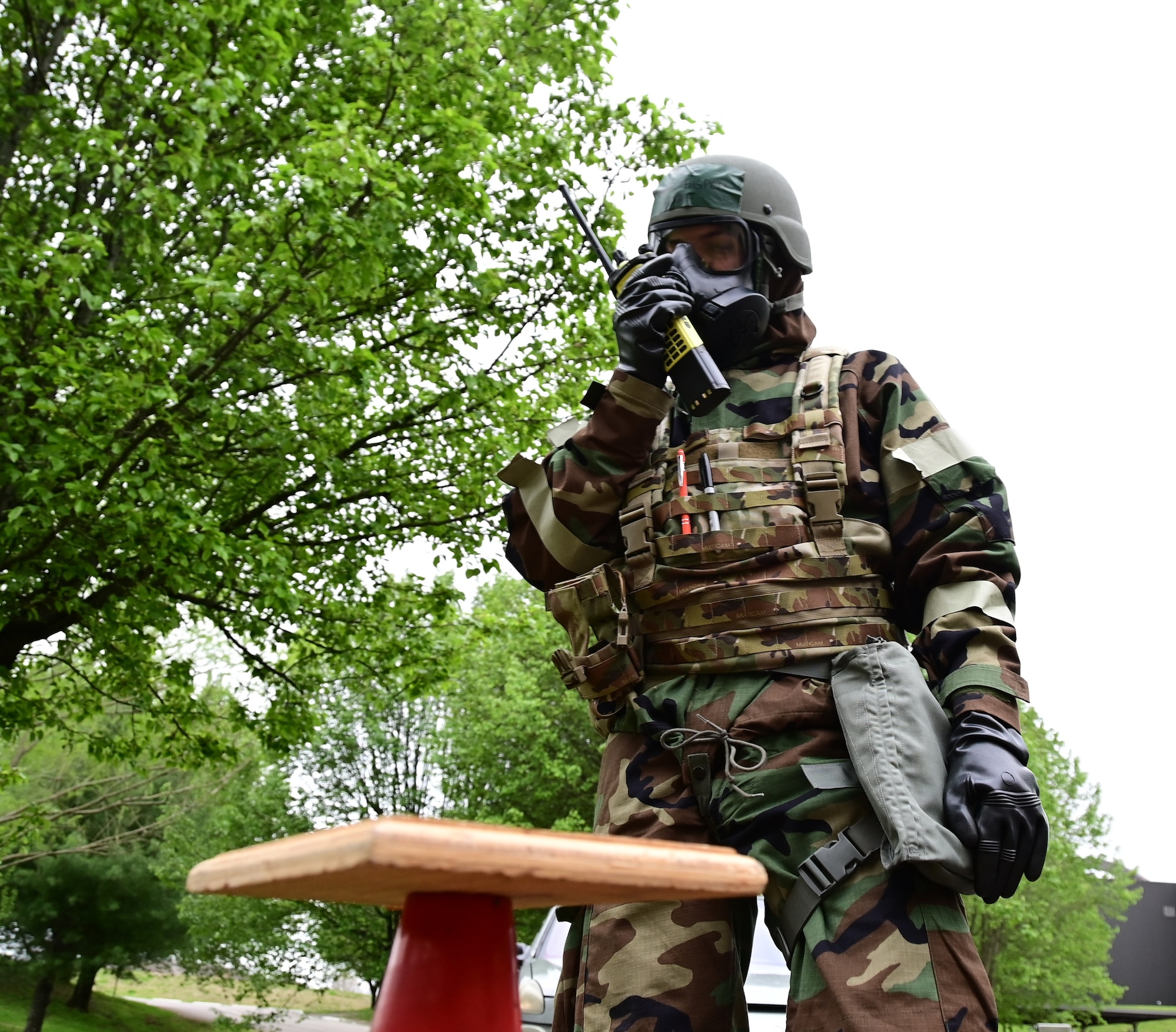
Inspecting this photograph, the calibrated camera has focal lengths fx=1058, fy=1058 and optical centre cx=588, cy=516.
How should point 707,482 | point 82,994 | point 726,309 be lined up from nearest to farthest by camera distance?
point 707,482 → point 726,309 → point 82,994

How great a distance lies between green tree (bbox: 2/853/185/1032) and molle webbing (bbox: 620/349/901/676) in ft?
73.0

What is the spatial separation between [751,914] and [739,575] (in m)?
0.68

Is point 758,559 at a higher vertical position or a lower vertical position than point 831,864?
higher

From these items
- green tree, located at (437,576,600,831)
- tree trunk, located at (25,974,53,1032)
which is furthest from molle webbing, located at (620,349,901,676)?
tree trunk, located at (25,974,53,1032)

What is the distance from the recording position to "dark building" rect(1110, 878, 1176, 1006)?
39.2 metres

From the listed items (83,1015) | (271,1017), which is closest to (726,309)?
(271,1017)

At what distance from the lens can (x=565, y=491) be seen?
238 cm

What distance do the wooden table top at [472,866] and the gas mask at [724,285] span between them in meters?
1.63

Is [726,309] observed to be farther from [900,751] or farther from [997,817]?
[997,817]

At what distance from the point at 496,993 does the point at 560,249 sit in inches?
298

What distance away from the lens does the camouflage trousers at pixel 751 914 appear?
1.79m

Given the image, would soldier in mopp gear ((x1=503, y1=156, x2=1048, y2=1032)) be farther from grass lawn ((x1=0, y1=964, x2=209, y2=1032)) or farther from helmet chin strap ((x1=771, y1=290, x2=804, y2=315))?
grass lawn ((x1=0, y1=964, x2=209, y2=1032))

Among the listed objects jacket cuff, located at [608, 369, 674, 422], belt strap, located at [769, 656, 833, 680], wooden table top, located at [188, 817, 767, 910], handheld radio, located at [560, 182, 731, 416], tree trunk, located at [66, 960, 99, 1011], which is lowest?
tree trunk, located at [66, 960, 99, 1011]

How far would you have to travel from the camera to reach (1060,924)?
23969 mm
